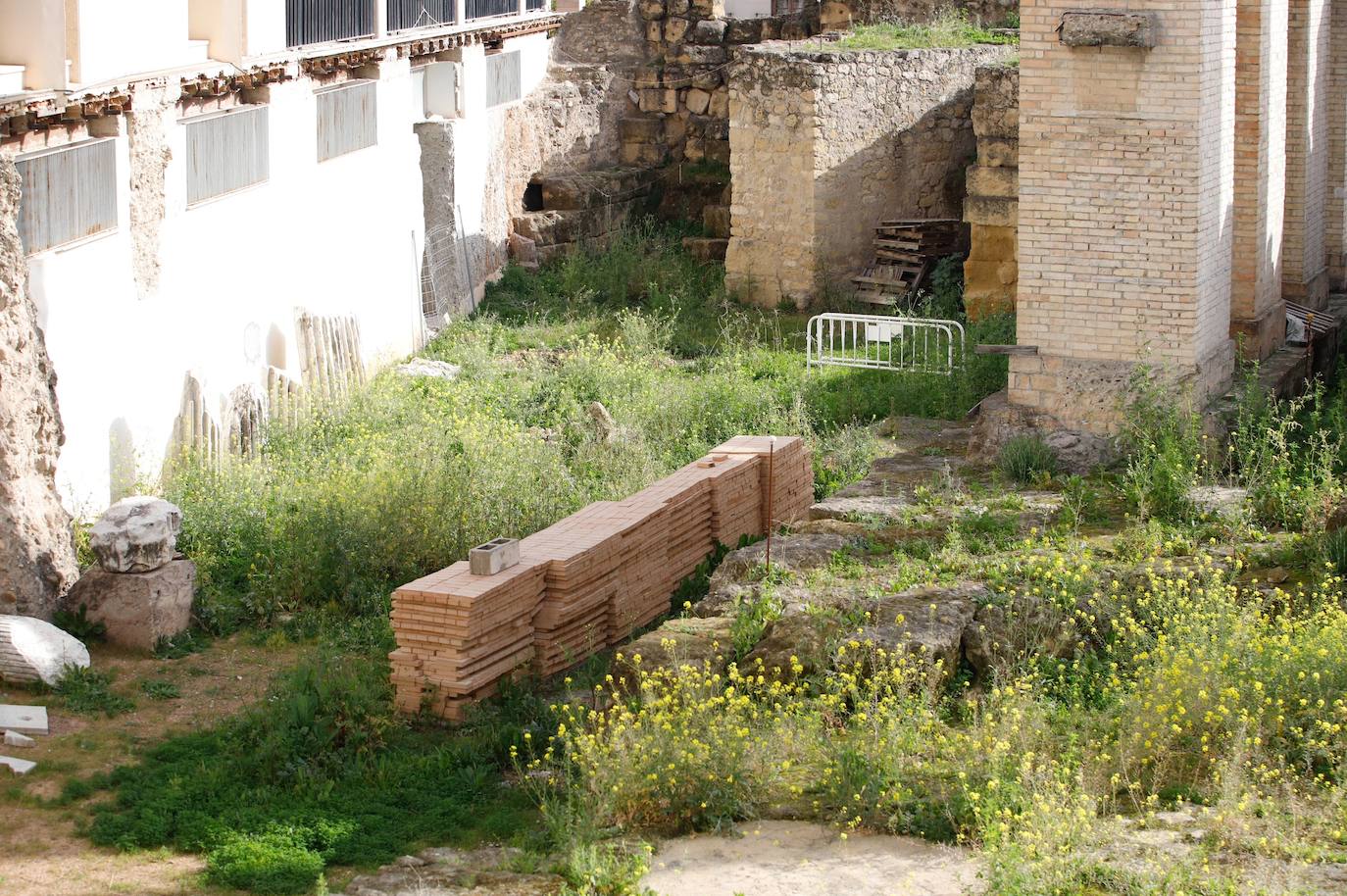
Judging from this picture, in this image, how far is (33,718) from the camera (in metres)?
8.50

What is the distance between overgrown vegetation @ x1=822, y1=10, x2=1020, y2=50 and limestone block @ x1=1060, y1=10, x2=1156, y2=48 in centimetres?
735

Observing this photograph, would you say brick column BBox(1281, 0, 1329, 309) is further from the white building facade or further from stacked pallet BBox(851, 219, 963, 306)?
the white building facade

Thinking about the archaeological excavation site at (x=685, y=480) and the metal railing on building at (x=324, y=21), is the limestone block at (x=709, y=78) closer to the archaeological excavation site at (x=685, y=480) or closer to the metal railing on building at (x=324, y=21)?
the archaeological excavation site at (x=685, y=480)

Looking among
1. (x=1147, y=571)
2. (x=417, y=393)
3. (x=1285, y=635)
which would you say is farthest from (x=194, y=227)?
(x=1285, y=635)

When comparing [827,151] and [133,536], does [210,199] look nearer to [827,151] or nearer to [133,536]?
[133,536]

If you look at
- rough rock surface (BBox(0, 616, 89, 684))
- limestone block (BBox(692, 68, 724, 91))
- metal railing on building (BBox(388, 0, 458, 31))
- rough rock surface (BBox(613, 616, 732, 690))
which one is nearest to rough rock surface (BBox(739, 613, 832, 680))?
rough rock surface (BBox(613, 616, 732, 690))

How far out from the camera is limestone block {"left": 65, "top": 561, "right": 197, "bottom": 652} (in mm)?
9719

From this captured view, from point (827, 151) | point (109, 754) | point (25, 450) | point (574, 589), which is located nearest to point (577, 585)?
point (574, 589)

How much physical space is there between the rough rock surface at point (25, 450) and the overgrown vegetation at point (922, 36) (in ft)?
37.5

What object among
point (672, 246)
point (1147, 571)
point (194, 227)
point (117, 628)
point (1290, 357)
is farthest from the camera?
point (672, 246)

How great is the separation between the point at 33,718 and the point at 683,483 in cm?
409

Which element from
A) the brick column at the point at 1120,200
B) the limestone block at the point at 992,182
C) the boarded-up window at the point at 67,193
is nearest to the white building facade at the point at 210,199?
the boarded-up window at the point at 67,193

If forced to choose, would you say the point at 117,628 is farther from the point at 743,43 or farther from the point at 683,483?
the point at 743,43

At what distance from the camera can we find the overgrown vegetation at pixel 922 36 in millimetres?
19359
